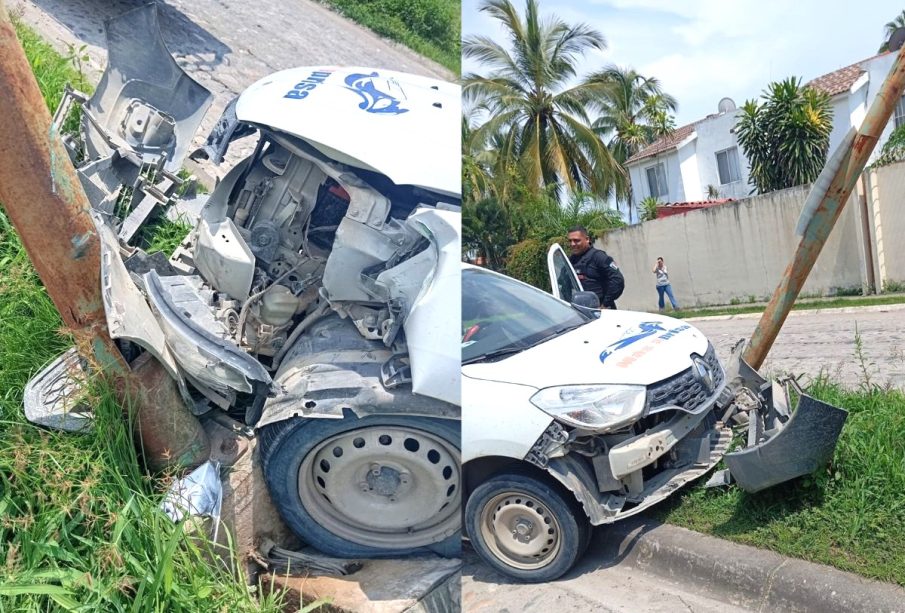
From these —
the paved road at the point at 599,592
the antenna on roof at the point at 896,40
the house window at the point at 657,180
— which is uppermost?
the antenna on roof at the point at 896,40

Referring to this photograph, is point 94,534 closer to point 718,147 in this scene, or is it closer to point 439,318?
point 439,318

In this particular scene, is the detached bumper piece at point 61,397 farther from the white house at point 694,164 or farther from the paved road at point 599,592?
the white house at point 694,164

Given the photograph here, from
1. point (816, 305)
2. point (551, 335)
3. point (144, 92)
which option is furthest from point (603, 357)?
point (144, 92)

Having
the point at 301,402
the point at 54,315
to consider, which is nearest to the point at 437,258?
the point at 301,402

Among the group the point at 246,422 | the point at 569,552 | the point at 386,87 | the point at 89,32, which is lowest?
the point at 569,552

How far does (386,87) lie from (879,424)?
1239 millimetres

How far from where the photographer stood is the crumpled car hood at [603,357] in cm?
119

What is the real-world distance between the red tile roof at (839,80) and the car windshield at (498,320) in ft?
2.14

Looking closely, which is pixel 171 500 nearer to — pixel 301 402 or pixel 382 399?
pixel 301 402

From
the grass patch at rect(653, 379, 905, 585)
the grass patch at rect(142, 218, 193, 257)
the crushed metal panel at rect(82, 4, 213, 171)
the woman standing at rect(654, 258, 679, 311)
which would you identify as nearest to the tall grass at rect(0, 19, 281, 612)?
the grass patch at rect(142, 218, 193, 257)

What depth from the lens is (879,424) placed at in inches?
62.8

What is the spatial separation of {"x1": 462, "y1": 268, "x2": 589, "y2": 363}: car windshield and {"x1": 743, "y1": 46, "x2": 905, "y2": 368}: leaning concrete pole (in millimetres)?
532

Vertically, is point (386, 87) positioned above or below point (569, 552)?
above

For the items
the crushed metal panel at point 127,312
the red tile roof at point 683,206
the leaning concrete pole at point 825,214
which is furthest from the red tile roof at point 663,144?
the crushed metal panel at point 127,312
